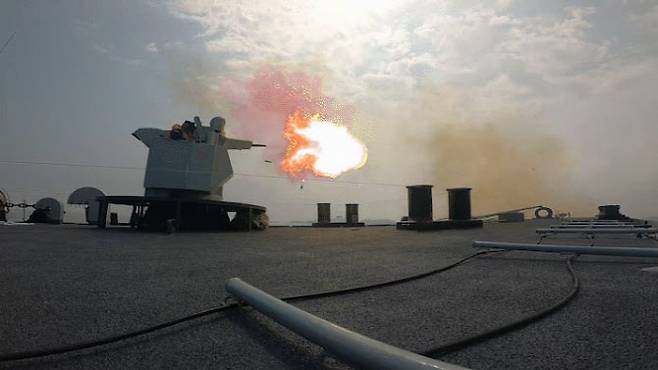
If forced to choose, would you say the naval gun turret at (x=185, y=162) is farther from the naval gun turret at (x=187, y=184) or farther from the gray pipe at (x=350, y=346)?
the gray pipe at (x=350, y=346)

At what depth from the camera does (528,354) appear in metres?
2.36

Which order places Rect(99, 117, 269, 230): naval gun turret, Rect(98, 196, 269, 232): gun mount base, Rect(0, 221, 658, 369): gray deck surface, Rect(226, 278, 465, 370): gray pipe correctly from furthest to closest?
1. Rect(99, 117, 269, 230): naval gun turret
2. Rect(98, 196, 269, 232): gun mount base
3. Rect(0, 221, 658, 369): gray deck surface
4. Rect(226, 278, 465, 370): gray pipe

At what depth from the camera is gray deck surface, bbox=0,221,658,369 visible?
7.74 ft

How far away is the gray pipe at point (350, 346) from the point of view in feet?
5.34

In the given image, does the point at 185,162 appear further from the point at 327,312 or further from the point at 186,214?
the point at 327,312

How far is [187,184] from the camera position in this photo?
19062 mm

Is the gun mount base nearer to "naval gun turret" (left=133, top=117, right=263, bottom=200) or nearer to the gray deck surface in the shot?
"naval gun turret" (left=133, top=117, right=263, bottom=200)

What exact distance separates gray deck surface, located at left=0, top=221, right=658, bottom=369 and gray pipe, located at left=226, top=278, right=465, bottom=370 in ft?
0.63

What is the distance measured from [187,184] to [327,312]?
17.3 m

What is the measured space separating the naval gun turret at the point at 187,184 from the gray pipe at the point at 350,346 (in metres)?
16.0

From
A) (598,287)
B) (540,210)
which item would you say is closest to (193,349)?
(598,287)

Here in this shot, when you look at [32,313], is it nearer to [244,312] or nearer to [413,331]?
[244,312]

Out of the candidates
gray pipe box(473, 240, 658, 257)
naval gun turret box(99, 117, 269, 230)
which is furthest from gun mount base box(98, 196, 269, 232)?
gray pipe box(473, 240, 658, 257)

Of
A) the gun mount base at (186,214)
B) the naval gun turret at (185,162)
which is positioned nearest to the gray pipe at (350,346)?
the gun mount base at (186,214)
